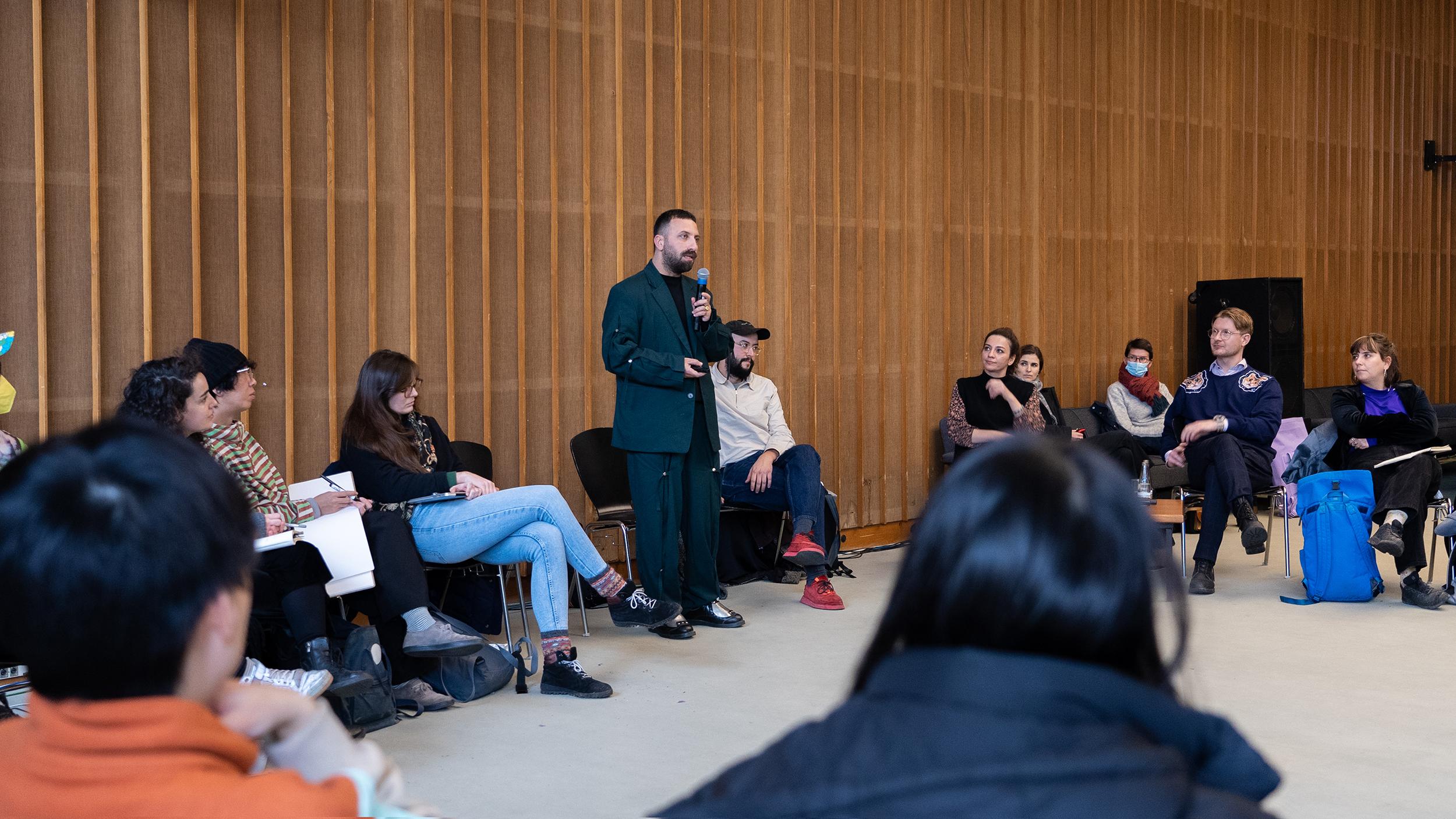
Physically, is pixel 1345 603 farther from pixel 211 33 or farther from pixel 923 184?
pixel 211 33

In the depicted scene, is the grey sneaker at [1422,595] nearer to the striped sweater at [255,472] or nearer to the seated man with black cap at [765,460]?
the seated man with black cap at [765,460]

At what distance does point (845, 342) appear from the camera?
6.92m

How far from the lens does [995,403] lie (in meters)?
6.63

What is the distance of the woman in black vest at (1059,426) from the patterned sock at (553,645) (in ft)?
11.3

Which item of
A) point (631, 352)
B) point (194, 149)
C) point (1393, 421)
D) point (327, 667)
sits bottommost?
point (327, 667)

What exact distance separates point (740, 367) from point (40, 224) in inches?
110

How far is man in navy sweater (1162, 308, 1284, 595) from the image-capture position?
571 centimetres

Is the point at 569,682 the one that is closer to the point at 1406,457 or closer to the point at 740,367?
the point at 740,367

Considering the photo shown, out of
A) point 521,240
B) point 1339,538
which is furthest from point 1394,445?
point 521,240

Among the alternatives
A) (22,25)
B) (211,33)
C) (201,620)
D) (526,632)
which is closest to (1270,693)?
(526,632)

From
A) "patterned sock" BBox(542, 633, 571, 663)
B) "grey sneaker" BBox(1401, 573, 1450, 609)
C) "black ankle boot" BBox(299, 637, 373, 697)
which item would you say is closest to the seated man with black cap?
"patterned sock" BBox(542, 633, 571, 663)

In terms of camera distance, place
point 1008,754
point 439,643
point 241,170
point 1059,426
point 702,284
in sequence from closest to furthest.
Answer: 1. point 1008,754
2. point 439,643
3. point 241,170
4. point 702,284
5. point 1059,426

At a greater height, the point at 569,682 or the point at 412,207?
the point at 412,207

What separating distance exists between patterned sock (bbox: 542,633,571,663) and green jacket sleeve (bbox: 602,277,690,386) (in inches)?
46.9
